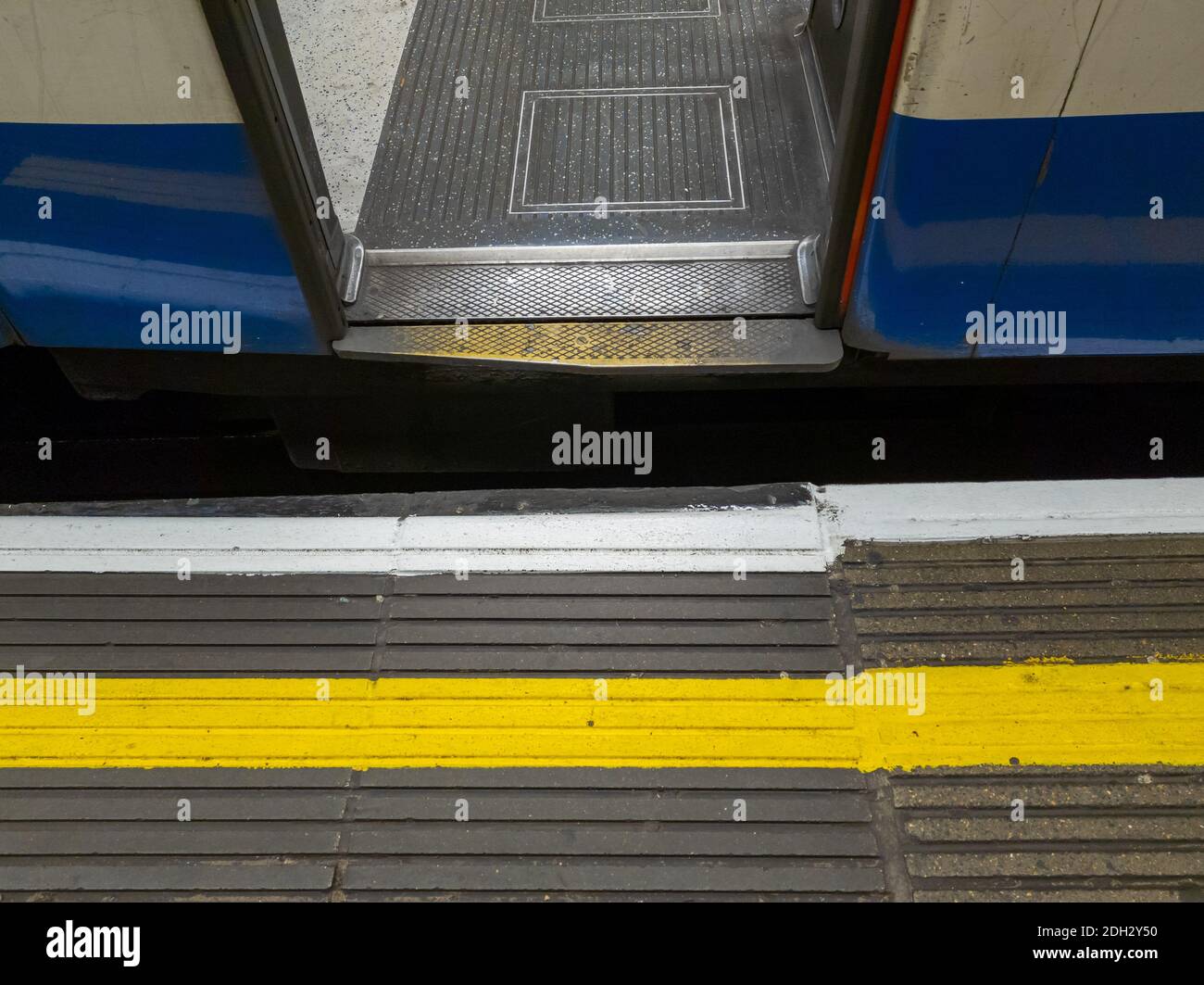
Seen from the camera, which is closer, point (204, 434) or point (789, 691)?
point (789, 691)

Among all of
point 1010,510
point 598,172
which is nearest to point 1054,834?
point 1010,510

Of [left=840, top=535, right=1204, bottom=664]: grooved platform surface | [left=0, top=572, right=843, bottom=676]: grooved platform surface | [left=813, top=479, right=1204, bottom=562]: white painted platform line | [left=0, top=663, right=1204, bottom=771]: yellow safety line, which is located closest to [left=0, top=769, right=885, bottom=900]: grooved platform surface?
[left=0, top=663, right=1204, bottom=771]: yellow safety line

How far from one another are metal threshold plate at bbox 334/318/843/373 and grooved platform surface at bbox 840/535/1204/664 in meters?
0.53

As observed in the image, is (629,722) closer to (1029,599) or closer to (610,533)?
(610,533)

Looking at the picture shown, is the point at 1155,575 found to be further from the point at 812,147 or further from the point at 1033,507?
the point at 812,147

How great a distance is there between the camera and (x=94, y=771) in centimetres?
181

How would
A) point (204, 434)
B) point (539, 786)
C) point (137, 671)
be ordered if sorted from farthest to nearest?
point (204, 434) < point (137, 671) < point (539, 786)

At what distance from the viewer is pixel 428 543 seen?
212cm

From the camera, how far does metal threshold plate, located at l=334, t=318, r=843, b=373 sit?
227cm

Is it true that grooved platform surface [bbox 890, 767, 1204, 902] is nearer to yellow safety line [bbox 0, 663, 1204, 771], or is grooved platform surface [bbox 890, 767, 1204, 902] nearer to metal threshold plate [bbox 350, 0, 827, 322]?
yellow safety line [bbox 0, 663, 1204, 771]

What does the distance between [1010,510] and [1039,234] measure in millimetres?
611

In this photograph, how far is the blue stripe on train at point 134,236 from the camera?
190 centimetres

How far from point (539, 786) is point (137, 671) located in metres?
0.89

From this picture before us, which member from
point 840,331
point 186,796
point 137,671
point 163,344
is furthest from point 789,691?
point 163,344
